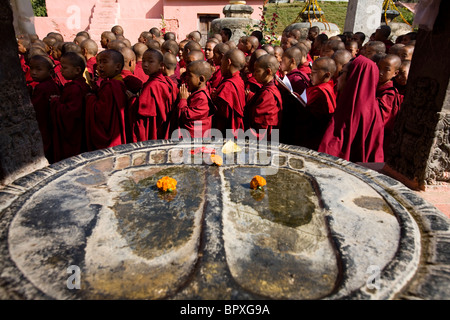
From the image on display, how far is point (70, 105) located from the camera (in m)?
3.50

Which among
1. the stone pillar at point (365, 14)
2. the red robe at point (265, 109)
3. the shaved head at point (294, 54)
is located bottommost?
the red robe at point (265, 109)

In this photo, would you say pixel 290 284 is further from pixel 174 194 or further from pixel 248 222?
pixel 174 194

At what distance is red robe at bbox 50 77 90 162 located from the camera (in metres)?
3.50

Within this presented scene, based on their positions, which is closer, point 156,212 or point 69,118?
point 156,212

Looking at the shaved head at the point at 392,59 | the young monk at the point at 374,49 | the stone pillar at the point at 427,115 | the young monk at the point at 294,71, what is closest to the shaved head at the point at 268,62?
the young monk at the point at 294,71

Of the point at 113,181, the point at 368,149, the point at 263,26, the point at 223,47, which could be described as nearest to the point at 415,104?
the point at 368,149

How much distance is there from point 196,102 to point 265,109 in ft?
2.57

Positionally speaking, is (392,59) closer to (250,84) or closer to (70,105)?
(250,84)

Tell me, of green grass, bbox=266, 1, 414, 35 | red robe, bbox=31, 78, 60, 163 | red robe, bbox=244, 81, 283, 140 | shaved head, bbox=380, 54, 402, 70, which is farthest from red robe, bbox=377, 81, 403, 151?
green grass, bbox=266, 1, 414, 35

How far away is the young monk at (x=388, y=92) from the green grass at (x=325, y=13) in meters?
16.8

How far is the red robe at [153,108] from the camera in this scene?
11.6ft

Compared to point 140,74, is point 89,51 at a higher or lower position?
higher

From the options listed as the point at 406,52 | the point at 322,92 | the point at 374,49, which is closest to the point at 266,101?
the point at 322,92

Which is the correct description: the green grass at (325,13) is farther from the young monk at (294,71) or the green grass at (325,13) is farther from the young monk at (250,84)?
the young monk at (250,84)
